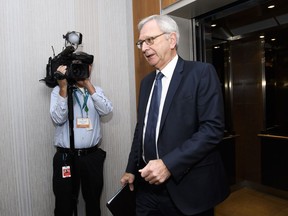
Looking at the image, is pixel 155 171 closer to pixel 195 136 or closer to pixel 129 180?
pixel 195 136

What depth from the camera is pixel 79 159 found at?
1919 mm

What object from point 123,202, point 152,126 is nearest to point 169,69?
point 152,126

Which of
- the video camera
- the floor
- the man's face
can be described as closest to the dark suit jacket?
the man's face

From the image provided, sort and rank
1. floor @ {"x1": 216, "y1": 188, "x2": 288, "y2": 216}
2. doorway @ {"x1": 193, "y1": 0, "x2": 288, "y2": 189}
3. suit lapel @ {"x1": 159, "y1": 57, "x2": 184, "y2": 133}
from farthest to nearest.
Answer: floor @ {"x1": 216, "y1": 188, "x2": 288, "y2": 216}
doorway @ {"x1": 193, "y1": 0, "x2": 288, "y2": 189}
suit lapel @ {"x1": 159, "y1": 57, "x2": 184, "y2": 133}

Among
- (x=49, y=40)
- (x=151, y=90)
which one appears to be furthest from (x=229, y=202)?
(x=49, y=40)

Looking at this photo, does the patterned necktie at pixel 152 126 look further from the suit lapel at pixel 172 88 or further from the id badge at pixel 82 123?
the id badge at pixel 82 123

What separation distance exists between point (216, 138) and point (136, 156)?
504 millimetres

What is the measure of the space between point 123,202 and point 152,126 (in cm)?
49

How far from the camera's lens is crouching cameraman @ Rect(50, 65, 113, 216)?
72.9 inches

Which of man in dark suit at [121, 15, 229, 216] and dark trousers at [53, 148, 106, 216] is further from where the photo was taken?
dark trousers at [53, 148, 106, 216]

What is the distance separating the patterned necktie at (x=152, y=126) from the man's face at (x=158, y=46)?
12 cm

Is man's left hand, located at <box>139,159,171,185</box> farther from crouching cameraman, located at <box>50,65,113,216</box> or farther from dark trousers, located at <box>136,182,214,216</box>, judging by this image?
crouching cameraman, located at <box>50,65,113,216</box>

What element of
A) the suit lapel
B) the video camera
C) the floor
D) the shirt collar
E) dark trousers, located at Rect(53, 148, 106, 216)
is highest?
the video camera

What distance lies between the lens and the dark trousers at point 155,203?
1264 mm
